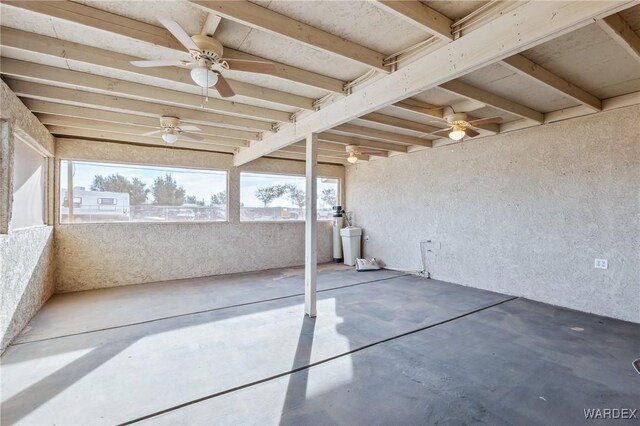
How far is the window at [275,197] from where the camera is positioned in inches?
277

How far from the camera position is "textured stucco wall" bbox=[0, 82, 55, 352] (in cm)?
301

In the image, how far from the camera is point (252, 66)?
239cm

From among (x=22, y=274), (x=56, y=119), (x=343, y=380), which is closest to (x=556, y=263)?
(x=343, y=380)

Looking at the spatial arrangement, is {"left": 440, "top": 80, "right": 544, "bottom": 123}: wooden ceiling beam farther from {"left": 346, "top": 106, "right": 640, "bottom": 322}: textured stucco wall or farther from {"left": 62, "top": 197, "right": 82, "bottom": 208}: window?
{"left": 62, "top": 197, "right": 82, "bottom": 208}: window

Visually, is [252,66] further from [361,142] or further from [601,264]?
[601,264]

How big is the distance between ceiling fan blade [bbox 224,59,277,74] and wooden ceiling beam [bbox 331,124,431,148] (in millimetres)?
2478

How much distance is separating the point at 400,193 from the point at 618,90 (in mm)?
3807

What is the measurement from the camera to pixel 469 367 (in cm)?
268

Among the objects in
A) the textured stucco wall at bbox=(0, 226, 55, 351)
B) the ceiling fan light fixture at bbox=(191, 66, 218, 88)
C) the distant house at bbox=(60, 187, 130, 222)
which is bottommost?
the textured stucco wall at bbox=(0, 226, 55, 351)

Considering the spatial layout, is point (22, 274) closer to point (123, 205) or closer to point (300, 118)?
point (123, 205)

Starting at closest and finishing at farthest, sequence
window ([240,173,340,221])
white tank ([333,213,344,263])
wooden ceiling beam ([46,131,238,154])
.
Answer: wooden ceiling beam ([46,131,238,154]) < window ([240,173,340,221]) < white tank ([333,213,344,263])

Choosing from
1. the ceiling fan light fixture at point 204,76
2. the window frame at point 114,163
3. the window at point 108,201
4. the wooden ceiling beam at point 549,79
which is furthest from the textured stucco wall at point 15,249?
the wooden ceiling beam at point 549,79

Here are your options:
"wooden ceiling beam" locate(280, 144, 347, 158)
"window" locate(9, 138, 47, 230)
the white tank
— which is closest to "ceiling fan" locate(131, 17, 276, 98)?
"window" locate(9, 138, 47, 230)

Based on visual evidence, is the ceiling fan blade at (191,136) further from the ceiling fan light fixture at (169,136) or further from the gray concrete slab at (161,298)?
the gray concrete slab at (161,298)
